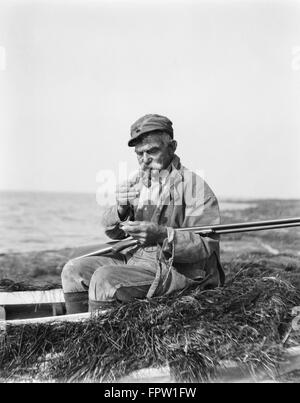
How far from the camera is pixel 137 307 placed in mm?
2318

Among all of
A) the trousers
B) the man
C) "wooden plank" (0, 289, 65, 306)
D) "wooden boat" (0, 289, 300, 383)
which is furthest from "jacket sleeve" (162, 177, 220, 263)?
"wooden plank" (0, 289, 65, 306)

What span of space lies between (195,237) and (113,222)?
0.37 m

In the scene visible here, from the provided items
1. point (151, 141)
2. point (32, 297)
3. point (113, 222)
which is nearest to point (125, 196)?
point (113, 222)

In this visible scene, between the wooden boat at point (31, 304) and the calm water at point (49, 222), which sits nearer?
the wooden boat at point (31, 304)

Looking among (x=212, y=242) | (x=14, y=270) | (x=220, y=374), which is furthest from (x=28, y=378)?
(x=14, y=270)

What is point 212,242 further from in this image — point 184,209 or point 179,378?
point 179,378

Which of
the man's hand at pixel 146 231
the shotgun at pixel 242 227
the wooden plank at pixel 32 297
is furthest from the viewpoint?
the wooden plank at pixel 32 297

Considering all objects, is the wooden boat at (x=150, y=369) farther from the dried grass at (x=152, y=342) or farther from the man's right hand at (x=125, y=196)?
the man's right hand at (x=125, y=196)

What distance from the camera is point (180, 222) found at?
2.51 m

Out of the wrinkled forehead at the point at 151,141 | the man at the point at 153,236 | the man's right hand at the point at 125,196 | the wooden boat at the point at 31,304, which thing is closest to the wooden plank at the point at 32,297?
the wooden boat at the point at 31,304

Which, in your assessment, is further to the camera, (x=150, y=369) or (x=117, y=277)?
(x=117, y=277)

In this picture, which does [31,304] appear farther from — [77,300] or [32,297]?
[77,300]

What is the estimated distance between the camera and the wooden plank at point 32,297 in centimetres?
288

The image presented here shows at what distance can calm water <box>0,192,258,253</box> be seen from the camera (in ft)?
17.5
